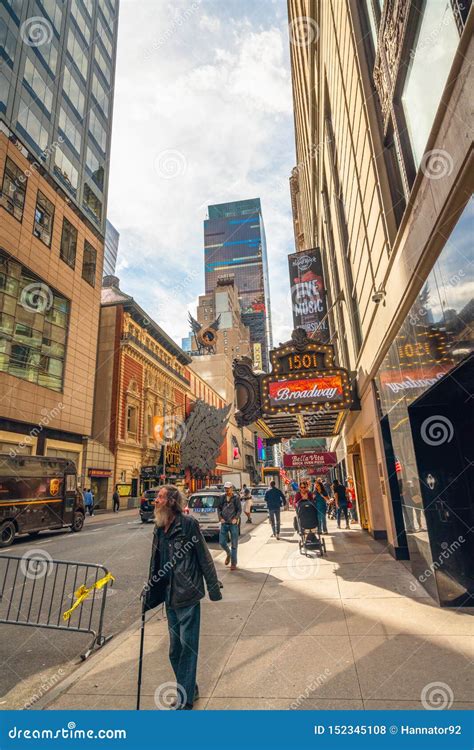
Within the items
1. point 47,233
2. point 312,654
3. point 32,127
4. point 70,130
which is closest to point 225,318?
point 70,130

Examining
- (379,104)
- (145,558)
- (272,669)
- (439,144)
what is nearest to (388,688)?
(272,669)

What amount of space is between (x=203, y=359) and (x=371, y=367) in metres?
88.4

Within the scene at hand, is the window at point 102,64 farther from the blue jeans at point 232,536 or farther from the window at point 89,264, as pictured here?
the blue jeans at point 232,536

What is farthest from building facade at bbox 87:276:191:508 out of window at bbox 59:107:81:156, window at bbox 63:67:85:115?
window at bbox 63:67:85:115

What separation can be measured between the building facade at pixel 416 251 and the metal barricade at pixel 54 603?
16.5ft

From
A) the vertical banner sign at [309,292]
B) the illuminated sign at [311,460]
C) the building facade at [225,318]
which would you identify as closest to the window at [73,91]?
the vertical banner sign at [309,292]

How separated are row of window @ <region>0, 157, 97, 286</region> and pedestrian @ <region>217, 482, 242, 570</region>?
2795cm

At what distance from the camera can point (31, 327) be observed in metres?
30.3

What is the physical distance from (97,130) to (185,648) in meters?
52.2

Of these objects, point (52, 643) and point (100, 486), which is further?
point (100, 486)

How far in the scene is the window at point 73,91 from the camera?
38.4 metres

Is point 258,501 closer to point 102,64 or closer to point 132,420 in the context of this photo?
point 132,420

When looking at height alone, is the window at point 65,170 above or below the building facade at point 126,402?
above

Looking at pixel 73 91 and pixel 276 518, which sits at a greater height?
pixel 73 91
